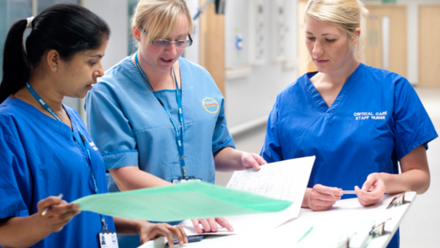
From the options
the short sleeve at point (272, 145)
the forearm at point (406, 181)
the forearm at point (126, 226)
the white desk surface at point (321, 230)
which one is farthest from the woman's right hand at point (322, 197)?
the forearm at point (126, 226)

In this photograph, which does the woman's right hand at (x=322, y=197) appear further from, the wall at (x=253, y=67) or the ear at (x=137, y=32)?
the wall at (x=253, y=67)

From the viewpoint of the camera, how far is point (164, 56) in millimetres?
1422

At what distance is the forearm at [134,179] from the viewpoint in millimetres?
1329

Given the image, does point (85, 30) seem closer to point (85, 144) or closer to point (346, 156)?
point (85, 144)

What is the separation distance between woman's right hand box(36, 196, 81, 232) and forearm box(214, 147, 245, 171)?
2.55 ft

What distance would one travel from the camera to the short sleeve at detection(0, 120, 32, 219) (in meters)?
0.95

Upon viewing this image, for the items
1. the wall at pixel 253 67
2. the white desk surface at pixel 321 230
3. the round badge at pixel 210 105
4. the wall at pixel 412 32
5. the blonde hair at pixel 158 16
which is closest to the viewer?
the white desk surface at pixel 321 230

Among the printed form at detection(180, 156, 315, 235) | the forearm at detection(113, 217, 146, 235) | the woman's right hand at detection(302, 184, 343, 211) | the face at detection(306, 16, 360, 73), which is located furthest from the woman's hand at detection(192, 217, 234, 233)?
the face at detection(306, 16, 360, 73)

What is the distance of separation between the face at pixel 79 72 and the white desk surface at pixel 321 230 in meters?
0.43

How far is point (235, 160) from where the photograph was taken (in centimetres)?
159

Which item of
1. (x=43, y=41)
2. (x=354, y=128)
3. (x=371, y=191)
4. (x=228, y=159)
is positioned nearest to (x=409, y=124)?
(x=354, y=128)

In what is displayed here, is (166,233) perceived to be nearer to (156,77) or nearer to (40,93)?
(40,93)

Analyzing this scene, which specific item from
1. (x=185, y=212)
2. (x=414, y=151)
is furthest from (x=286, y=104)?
(x=185, y=212)

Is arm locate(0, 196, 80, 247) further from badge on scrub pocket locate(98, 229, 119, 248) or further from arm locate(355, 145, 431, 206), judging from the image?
arm locate(355, 145, 431, 206)
